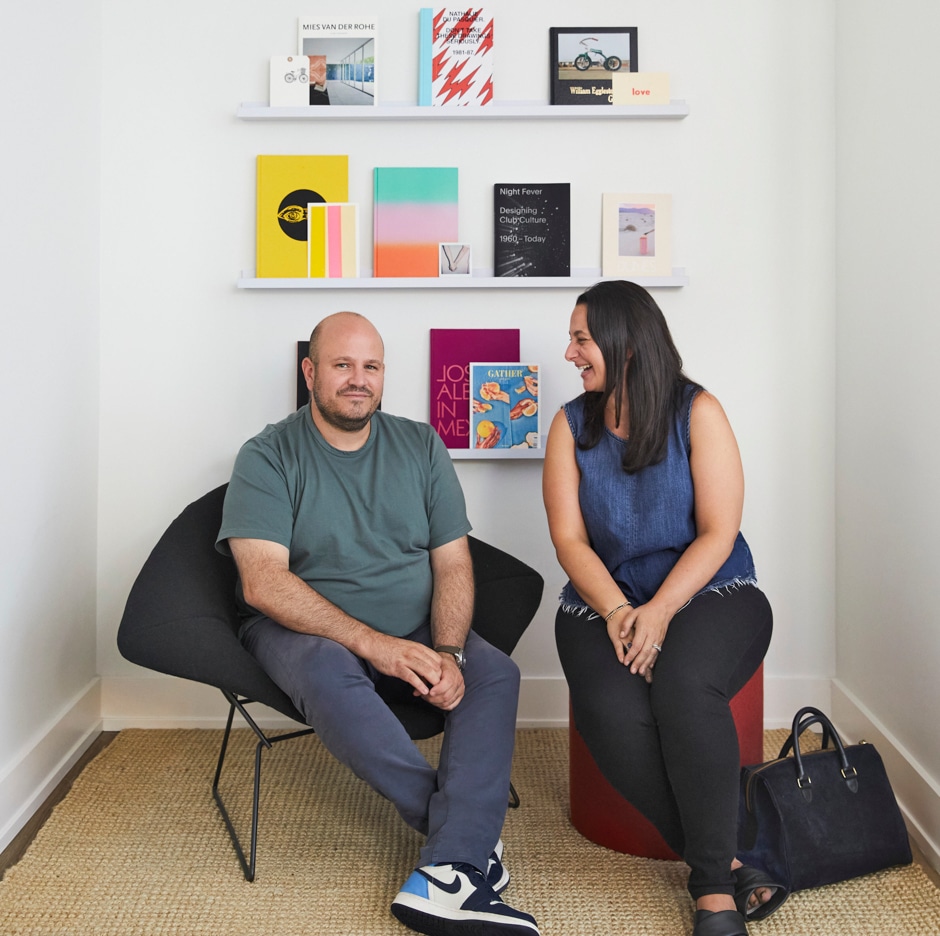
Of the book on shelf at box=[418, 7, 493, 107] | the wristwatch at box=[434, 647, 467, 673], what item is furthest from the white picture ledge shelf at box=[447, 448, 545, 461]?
the book on shelf at box=[418, 7, 493, 107]

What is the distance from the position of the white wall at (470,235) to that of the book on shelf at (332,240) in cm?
7

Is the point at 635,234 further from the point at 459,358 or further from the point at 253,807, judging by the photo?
the point at 253,807

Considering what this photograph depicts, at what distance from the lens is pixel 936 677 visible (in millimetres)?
2020

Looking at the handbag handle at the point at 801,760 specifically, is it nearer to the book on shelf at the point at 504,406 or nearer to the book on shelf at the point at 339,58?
the book on shelf at the point at 504,406

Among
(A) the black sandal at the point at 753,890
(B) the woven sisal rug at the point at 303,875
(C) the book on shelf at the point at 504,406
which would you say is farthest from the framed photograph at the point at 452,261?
(A) the black sandal at the point at 753,890

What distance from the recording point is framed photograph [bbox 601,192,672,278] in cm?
265

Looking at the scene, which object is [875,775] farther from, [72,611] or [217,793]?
[72,611]

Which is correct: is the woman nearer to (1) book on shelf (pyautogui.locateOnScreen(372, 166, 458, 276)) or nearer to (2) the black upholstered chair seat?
(2) the black upholstered chair seat

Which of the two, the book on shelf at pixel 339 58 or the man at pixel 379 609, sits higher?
the book on shelf at pixel 339 58

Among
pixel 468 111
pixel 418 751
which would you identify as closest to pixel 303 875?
pixel 418 751

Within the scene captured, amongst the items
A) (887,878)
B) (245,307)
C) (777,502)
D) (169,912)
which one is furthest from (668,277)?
(169,912)

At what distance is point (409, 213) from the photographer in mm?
2648

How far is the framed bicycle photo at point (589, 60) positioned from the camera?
8.62 ft

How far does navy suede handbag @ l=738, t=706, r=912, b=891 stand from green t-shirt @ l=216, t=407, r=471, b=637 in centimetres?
85
